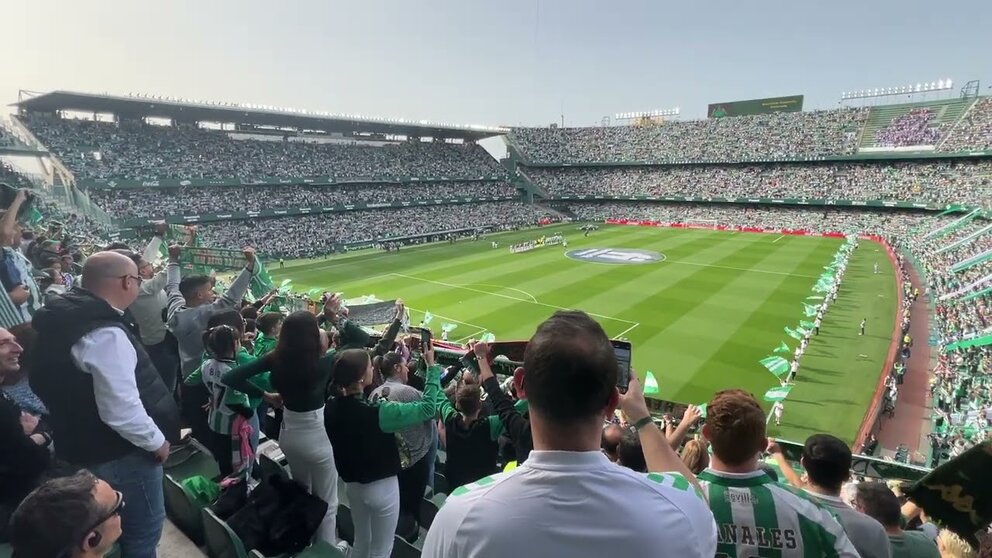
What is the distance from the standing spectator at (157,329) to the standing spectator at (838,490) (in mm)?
6733

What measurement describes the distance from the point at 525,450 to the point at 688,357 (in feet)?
56.9

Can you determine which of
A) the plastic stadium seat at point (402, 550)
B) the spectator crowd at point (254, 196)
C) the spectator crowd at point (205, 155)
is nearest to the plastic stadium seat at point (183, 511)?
the plastic stadium seat at point (402, 550)

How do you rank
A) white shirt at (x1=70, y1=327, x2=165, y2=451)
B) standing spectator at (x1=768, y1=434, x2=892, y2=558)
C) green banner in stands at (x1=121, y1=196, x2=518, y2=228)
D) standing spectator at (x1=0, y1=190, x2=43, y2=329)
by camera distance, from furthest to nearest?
green banner in stands at (x1=121, y1=196, x2=518, y2=228), standing spectator at (x1=0, y1=190, x2=43, y2=329), white shirt at (x1=70, y1=327, x2=165, y2=451), standing spectator at (x1=768, y1=434, x2=892, y2=558)

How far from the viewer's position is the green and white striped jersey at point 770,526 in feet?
8.34

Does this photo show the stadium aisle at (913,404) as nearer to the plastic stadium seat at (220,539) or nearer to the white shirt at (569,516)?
the plastic stadium seat at (220,539)

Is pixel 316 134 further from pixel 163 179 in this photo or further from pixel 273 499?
pixel 273 499

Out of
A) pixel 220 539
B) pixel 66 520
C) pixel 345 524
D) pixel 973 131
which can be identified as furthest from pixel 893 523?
pixel 973 131

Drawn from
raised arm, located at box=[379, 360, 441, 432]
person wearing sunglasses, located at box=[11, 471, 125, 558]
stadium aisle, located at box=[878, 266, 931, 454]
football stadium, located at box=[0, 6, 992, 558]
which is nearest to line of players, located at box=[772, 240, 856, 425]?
football stadium, located at box=[0, 6, 992, 558]

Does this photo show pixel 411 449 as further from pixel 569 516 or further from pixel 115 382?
pixel 569 516

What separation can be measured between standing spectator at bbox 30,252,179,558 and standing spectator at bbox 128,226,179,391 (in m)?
3.04

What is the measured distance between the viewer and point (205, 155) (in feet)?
156

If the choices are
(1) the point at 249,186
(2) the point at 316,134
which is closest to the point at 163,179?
(1) the point at 249,186

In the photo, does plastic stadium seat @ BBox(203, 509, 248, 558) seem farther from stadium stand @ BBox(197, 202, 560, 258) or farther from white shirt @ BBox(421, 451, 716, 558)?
stadium stand @ BBox(197, 202, 560, 258)

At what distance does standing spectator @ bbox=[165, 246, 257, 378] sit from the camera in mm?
6508
